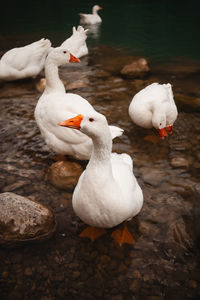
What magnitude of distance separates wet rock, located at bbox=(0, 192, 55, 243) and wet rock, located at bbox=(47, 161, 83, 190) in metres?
0.67

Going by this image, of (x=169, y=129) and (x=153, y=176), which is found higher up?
(x=169, y=129)

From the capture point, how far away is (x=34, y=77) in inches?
285

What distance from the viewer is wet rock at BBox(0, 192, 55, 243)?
8.94 ft

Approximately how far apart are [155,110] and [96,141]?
2.18 meters

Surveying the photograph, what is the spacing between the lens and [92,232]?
2932mm

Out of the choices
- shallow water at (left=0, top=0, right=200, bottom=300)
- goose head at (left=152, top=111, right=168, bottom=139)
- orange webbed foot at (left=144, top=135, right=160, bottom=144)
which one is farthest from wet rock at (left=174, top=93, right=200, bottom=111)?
goose head at (left=152, top=111, right=168, bottom=139)

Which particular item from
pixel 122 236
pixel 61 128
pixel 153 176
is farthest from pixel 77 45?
pixel 122 236

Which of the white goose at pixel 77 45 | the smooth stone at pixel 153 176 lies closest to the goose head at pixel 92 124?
the smooth stone at pixel 153 176

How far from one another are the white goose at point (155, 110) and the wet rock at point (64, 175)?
5.06 ft

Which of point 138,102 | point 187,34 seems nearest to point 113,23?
point 187,34

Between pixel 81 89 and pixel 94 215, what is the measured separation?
442 centimetres

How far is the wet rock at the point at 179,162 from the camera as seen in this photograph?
4.03m

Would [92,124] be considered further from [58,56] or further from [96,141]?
[58,56]

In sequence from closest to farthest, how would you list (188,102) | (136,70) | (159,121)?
(159,121) < (188,102) < (136,70)
